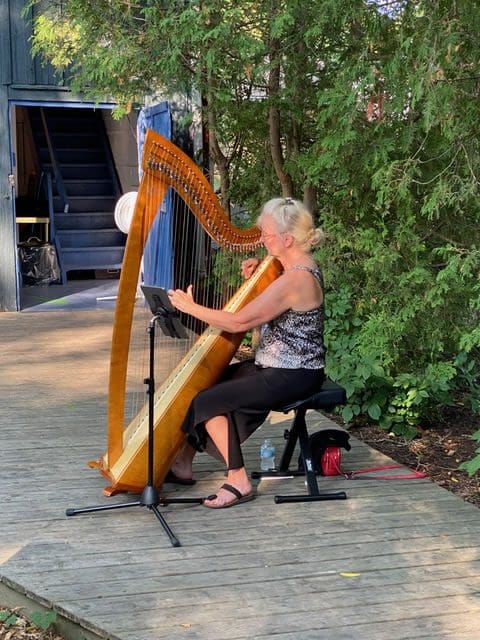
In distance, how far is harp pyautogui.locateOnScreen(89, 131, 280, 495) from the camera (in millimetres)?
3197

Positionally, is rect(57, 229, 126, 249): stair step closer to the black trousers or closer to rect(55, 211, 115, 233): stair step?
rect(55, 211, 115, 233): stair step

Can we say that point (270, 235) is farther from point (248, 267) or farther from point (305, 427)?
point (305, 427)

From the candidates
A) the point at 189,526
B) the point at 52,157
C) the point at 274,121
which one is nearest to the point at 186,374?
the point at 189,526

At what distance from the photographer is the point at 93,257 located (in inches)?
442

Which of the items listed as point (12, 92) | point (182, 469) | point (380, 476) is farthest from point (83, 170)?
point (380, 476)

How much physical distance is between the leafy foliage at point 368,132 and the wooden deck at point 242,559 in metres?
0.52

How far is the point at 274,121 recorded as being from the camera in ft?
20.1

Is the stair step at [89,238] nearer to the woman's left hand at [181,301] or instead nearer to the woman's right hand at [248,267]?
the woman's right hand at [248,267]

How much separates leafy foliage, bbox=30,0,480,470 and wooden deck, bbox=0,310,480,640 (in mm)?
522

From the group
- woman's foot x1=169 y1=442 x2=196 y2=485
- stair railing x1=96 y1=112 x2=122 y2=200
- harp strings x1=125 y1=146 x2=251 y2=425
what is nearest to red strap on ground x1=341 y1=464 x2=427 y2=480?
woman's foot x1=169 y1=442 x2=196 y2=485

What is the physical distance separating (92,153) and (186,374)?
971 centimetres

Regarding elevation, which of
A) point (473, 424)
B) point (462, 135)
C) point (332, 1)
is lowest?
point (473, 424)

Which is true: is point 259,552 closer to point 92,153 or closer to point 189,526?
point 189,526

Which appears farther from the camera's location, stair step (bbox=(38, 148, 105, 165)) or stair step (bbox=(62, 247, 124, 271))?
stair step (bbox=(38, 148, 105, 165))
